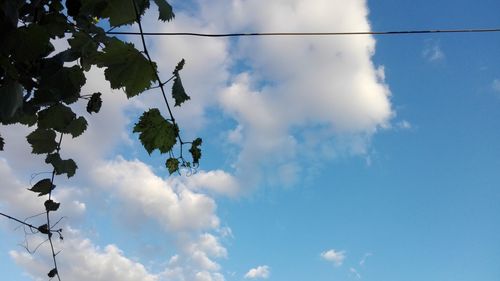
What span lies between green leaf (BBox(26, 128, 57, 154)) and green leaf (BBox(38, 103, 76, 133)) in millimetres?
207

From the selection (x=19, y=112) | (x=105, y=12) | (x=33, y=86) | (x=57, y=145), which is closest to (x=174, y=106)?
(x=105, y=12)

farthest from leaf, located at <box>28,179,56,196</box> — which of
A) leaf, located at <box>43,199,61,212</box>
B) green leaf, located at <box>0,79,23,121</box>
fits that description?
green leaf, located at <box>0,79,23,121</box>

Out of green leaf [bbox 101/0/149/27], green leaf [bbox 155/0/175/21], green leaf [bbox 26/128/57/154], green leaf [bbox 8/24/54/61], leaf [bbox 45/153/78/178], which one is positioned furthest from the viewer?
leaf [bbox 45/153/78/178]

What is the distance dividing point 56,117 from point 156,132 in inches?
22.0

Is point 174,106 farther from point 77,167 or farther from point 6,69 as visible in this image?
point 77,167

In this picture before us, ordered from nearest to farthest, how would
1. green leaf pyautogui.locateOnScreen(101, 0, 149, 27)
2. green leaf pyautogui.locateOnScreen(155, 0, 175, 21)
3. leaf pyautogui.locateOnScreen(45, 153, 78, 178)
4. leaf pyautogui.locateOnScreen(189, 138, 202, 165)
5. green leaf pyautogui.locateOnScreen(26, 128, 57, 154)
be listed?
green leaf pyautogui.locateOnScreen(101, 0, 149, 27) < leaf pyautogui.locateOnScreen(189, 138, 202, 165) < green leaf pyautogui.locateOnScreen(155, 0, 175, 21) < green leaf pyautogui.locateOnScreen(26, 128, 57, 154) < leaf pyautogui.locateOnScreen(45, 153, 78, 178)

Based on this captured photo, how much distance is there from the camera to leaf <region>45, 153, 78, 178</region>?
2225 mm

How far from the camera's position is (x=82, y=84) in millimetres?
1729

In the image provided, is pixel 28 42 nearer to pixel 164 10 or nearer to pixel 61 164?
pixel 164 10

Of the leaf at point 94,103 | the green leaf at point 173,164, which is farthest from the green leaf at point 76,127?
the green leaf at point 173,164

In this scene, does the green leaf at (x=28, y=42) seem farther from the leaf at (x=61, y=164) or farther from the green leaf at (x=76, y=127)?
the leaf at (x=61, y=164)

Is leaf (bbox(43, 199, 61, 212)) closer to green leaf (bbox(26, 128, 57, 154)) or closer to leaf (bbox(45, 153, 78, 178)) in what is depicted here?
leaf (bbox(45, 153, 78, 178))

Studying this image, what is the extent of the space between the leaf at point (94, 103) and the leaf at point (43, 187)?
0.62 metres

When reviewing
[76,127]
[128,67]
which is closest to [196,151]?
[128,67]
